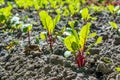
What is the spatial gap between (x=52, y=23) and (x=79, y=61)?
616mm

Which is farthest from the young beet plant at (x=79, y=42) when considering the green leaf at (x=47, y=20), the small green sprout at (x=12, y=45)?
the small green sprout at (x=12, y=45)

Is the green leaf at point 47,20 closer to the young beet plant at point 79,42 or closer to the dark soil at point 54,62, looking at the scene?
the dark soil at point 54,62

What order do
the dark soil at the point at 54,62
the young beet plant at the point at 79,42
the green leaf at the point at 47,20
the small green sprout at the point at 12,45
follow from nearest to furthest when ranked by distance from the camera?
the dark soil at the point at 54,62, the young beet plant at the point at 79,42, the green leaf at the point at 47,20, the small green sprout at the point at 12,45

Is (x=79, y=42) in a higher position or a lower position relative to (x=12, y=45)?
higher

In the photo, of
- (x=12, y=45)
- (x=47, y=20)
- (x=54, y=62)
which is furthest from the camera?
(x=12, y=45)

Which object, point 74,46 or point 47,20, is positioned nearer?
point 74,46

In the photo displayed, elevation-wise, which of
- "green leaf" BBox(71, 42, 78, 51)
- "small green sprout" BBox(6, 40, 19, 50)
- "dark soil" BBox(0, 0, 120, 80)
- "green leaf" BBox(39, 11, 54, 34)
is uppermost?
"green leaf" BBox(39, 11, 54, 34)

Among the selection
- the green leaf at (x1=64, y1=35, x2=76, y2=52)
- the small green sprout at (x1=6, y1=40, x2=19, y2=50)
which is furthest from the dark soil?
the green leaf at (x1=64, y1=35, x2=76, y2=52)

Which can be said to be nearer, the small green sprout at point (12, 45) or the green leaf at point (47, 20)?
the green leaf at point (47, 20)

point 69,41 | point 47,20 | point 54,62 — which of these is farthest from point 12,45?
point 69,41

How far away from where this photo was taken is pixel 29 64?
3027 millimetres

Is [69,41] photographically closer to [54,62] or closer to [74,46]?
[74,46]

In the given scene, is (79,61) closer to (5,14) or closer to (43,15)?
(43,15)

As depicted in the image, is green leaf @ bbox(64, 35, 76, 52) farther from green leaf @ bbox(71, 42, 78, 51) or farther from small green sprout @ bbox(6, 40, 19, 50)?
small green sprout @ bbox(6, 40, 19, 50)
